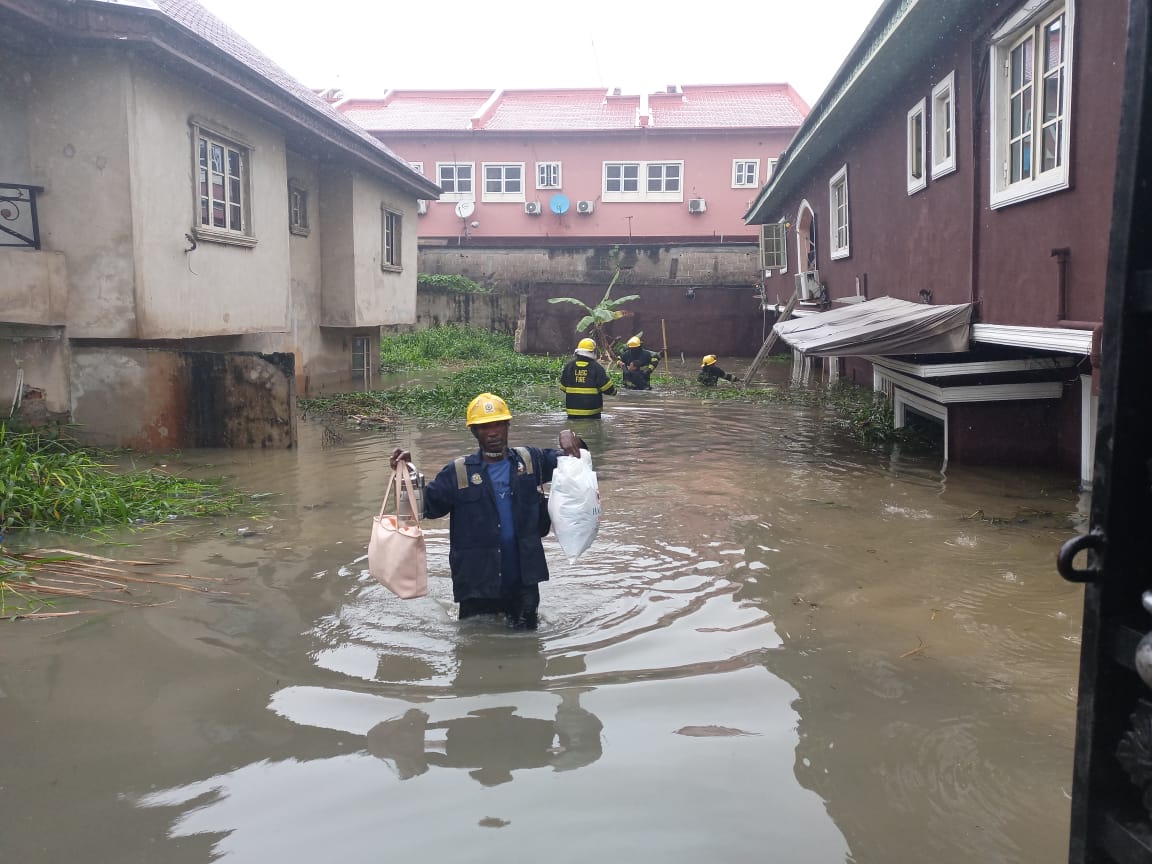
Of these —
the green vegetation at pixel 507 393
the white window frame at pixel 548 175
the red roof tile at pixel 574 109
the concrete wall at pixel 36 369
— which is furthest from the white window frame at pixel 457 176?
the concrete wall at pixel 36 369

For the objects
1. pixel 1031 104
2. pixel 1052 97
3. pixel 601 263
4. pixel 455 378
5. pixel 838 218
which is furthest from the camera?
pixel 601 263

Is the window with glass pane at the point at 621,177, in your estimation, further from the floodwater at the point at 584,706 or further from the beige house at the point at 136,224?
the floodwater at the point at 584,706

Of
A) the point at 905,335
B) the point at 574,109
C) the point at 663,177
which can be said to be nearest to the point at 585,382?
the point at 905,335

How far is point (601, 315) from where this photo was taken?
26.6m

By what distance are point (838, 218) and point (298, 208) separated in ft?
31.5

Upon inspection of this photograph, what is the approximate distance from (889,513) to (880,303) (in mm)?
4767

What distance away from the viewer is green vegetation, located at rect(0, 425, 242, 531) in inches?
303

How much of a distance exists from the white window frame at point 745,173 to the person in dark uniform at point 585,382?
75.7 feet

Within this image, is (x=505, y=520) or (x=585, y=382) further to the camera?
(x=585, y=382)

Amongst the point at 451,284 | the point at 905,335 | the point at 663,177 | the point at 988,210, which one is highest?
the point at 663,177

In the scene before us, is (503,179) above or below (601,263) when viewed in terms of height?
above

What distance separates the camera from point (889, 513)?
846cm

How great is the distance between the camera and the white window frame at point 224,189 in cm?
1198

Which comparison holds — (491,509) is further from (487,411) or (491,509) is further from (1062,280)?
(1062,280)
